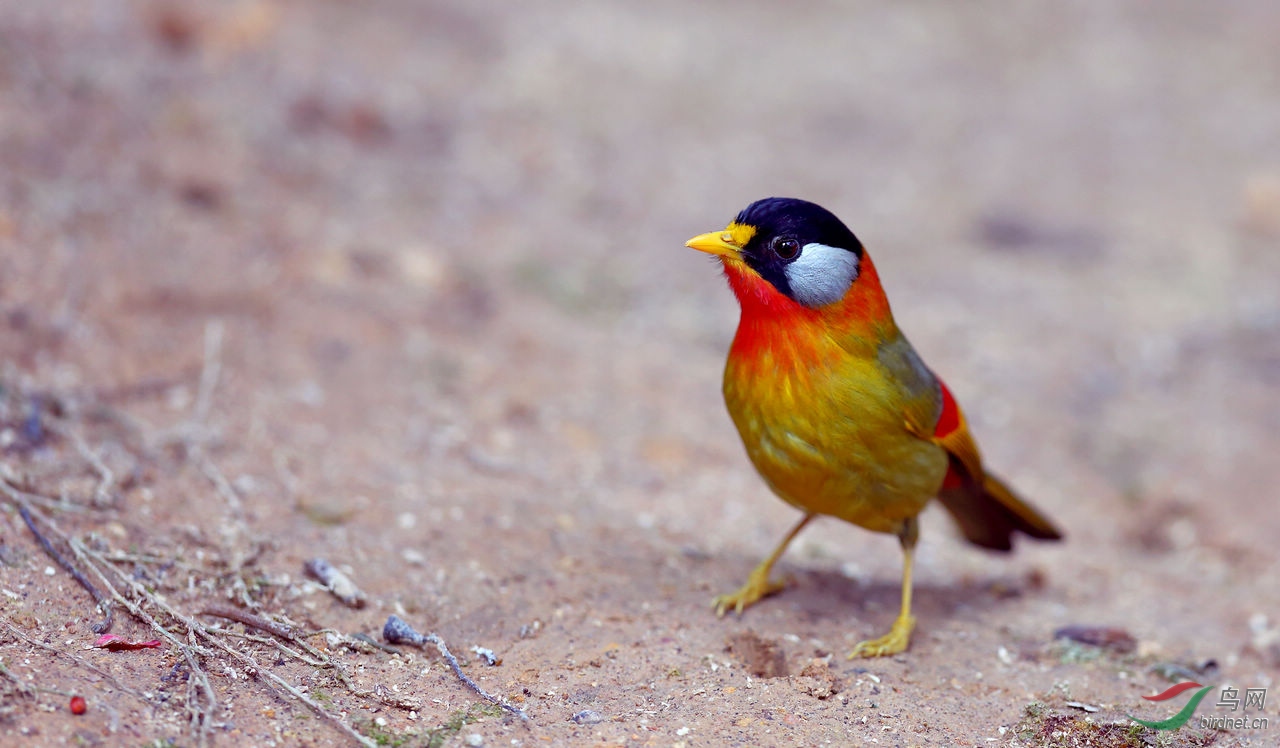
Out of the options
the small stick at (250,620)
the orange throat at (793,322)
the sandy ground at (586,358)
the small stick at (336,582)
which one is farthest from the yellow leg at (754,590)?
the small stick at (250,620)

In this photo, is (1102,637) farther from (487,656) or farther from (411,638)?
(411,638)

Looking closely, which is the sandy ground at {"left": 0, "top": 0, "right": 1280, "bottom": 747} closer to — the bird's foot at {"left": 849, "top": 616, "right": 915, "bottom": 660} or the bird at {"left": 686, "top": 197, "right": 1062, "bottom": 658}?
the bird's foot at {"left": 849, "top": 616, "right": 915, "bottom": 660}

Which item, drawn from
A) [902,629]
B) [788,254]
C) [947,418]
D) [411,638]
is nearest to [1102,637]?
[902,629]

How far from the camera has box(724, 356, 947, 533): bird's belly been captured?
3.84 meters

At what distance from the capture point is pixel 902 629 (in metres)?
4.20

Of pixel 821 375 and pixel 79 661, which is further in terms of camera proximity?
pixel 821 375

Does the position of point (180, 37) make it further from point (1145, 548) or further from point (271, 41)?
point (1145, 548)

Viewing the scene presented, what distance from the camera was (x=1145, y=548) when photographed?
5910 mm

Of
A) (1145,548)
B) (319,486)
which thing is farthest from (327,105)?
(1145,548)

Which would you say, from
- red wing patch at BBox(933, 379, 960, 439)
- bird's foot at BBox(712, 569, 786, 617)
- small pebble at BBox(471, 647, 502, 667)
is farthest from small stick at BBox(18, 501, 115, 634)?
red wing patch at BBox(933, 379, 960, 439)

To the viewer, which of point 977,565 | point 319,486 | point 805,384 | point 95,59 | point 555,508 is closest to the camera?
point 805,384

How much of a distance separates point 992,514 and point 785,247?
1.88 m

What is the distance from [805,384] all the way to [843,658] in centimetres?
103

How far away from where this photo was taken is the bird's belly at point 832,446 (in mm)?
3836
